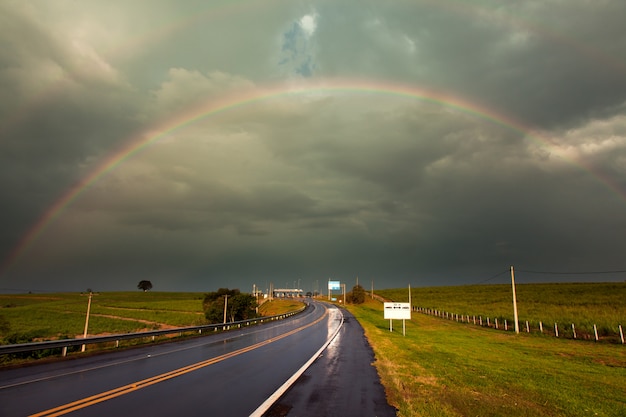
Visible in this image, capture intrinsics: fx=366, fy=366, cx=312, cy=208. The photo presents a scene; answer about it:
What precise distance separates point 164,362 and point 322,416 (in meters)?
10.5

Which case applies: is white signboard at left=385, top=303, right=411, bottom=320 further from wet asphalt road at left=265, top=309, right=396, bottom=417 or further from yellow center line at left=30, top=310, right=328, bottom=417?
yellow center line at left=30, top=310, right=328, bottom=417

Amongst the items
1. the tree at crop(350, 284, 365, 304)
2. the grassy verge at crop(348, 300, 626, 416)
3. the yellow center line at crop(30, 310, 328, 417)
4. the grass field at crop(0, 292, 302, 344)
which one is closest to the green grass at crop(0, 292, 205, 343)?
the grass field at crop(0, 292, 302, 344)

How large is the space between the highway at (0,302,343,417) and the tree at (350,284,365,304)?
338ft

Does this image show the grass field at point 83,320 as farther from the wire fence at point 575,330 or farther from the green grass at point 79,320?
the wire fence at point 575,330

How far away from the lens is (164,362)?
50.9 ft

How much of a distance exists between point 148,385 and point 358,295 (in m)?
111

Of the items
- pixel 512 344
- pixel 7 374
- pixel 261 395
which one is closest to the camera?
pixel 261 395

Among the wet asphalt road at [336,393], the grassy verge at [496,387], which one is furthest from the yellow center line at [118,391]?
the grassy verge at [496,387]

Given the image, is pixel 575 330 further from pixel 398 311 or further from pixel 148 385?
pixel 148 385

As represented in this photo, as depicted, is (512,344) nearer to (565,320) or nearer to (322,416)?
(565,320)

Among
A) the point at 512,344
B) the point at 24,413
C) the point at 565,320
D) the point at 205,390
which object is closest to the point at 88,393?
the point at 24,413

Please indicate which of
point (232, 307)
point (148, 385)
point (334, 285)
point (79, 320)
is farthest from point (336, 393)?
point (334, 285)

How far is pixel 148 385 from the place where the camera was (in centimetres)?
1048

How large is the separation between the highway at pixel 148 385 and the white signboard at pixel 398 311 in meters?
16.6
